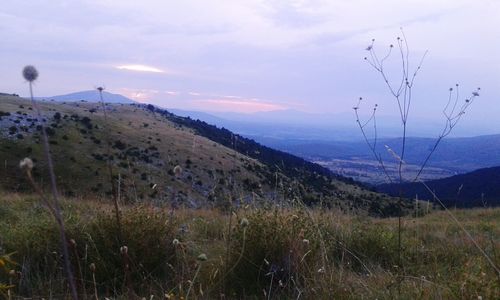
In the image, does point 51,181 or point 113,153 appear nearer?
point 51,181

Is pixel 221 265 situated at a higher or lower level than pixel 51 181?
lower

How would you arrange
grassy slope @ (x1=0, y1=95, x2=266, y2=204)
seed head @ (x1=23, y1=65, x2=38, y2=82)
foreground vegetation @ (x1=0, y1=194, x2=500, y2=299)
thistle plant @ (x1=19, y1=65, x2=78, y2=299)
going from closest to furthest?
1. thistle plant @ (x1=19, y1=65, x2=78, y2=299)
2. seed head @ (x1=23, y1=65, x2=38, y2=82)
3. foreground vegetation @ (x1=0, y1=194, x2=500, y2=299)
4. grassy slope @ (x1=0, y1=95, x2=266, y2=204)

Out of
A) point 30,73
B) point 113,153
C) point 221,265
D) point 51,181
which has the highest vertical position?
point 30,73

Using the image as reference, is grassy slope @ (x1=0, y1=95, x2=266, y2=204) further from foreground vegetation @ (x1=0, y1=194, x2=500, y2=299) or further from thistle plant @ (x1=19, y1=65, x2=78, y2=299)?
thistle plant @ (x1=19, y1=65, x2=78, y2=299)

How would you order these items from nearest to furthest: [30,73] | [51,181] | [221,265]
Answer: [51,181]
[30,73]
[221,265]

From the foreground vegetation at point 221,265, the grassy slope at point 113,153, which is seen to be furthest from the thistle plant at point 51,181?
the grassy slope at point 113,153

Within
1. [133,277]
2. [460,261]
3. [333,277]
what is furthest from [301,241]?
[460,261]

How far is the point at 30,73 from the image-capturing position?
1694 millimetres

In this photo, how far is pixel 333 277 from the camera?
3447 millimetres

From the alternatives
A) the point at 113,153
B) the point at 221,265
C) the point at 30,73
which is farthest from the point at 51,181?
the point at 113,153

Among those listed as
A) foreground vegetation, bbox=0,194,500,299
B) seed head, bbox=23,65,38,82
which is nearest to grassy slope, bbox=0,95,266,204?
foreground vegetation, bbox=0,194,500,299

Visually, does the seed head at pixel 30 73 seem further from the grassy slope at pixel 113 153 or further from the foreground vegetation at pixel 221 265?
the grassy slope at pixel 113 153

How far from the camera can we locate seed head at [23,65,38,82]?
1645 mm

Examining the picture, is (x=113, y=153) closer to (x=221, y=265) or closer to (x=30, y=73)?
(x=221, y=265)
